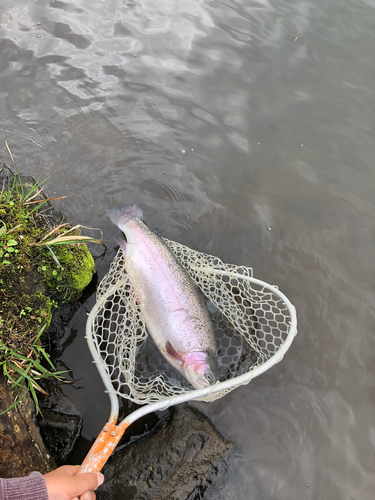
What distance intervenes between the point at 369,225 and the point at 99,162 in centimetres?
453

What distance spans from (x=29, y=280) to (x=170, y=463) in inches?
92.0

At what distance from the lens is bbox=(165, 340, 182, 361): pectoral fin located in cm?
361

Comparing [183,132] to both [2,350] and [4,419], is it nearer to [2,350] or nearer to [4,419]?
[2,350]

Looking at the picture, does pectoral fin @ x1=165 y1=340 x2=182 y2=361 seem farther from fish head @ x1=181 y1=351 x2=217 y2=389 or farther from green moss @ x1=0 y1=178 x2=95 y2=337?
green moss @ x1=0 y1=178 x2=95 y2=337

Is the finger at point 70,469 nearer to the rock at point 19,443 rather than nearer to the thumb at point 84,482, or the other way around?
the thumb at point 84,482

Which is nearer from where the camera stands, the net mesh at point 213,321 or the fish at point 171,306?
the fish at point 171,306

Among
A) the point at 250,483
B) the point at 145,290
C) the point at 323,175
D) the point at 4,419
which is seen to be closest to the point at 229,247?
the point at 145,290

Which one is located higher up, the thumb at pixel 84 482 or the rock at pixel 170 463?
the thumb at pixel 84 482

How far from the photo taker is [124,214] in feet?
14.1

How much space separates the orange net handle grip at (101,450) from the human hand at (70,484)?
63mm

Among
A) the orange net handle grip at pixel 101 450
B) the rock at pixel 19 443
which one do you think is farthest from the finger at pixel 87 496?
the rock at pixel 19 443

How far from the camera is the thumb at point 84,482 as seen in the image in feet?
7.55

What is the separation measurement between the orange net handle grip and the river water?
2.81ft

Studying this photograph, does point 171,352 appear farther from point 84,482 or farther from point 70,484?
point 70,484
